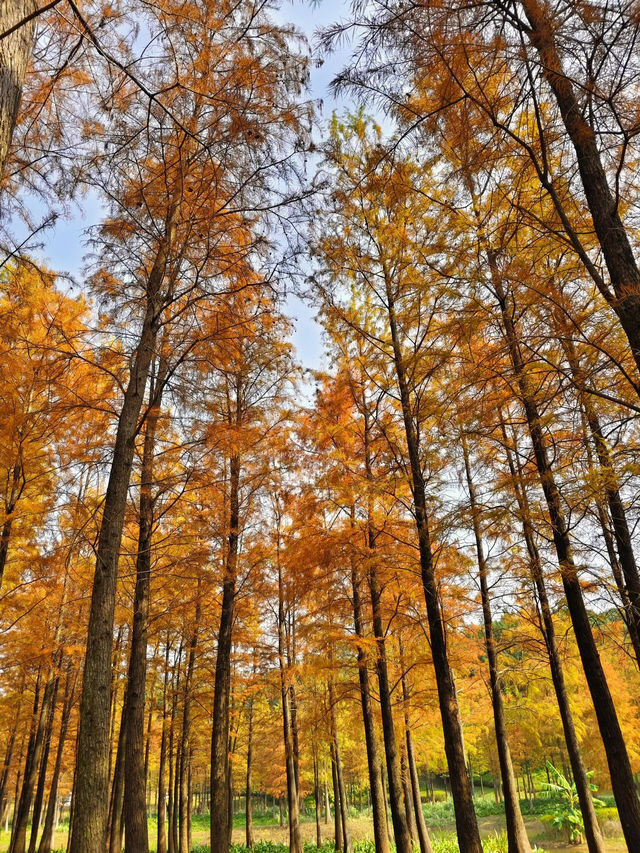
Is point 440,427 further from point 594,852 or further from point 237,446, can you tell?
point 594,852

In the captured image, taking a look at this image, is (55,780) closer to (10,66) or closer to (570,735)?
(570,735)

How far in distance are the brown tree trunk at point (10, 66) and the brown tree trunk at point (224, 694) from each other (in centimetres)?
761

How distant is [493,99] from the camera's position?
12.8 feet

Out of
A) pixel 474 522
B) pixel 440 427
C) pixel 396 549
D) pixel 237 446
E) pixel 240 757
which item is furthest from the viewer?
pixel 240 757

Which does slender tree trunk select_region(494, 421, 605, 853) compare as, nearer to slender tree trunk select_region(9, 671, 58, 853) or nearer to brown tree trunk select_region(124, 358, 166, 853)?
brown tree trunk select_region(124, 358, 166, 853)

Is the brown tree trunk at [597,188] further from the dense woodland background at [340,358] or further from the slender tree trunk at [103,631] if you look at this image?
the slender tree trunk at [103,631]

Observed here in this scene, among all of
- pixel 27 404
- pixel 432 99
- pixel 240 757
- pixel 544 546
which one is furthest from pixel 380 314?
pixel 240 757

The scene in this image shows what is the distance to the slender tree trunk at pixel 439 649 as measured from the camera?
5.30 metres

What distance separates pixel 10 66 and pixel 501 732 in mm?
11646

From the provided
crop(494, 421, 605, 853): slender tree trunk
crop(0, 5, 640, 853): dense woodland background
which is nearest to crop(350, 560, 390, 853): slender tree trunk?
crop(0, 5, 640, 853): dense woodland background

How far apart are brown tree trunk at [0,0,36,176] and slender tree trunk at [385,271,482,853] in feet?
15.9

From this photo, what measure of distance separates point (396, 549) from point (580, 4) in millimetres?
6751

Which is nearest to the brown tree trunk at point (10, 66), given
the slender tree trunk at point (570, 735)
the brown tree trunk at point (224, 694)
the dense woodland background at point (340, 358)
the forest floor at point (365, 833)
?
the dense woodland background at point (340, 358)

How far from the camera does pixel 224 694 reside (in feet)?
29.6
